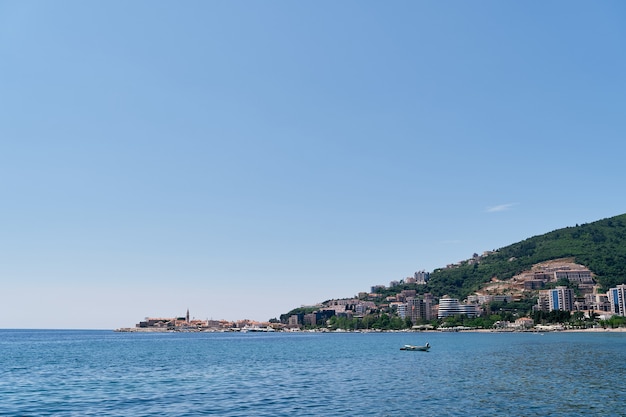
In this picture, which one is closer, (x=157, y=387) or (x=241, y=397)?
(x=241, y=397)

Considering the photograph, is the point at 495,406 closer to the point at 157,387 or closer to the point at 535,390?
the point at 535,390

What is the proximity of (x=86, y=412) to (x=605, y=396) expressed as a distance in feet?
139

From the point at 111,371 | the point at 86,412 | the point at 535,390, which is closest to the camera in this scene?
the point at 86,412

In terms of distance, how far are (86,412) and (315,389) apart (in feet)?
69.5

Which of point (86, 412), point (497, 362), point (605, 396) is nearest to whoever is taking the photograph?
point (86, 412)

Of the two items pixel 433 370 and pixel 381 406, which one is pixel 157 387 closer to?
pixel 381 406

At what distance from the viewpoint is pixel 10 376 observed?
66438 mm

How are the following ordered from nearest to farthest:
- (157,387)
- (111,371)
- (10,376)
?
(157,387) → (10,376) → (111,371)

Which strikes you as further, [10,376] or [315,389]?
[10,376]

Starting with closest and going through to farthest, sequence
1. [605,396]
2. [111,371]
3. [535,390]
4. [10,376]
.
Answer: [605,396] → [535,390] → [10,376] → [111,371]

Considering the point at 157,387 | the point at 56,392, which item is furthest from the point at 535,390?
the point at 56,392

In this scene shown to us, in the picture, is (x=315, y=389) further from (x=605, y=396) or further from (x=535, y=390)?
(x=605, y=396)

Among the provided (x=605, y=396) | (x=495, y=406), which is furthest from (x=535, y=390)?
(x=495, y=406)

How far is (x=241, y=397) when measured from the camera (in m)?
45.6
